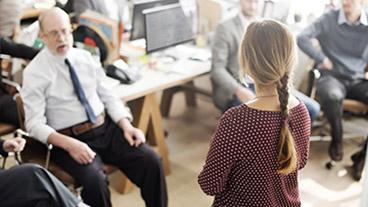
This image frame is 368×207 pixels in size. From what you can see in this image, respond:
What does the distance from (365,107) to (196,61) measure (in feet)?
3.67

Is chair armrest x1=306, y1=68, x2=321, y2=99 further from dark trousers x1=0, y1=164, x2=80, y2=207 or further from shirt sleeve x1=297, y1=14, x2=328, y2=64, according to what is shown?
dark trousers x1=0, y1=164, x2=80, y2=207

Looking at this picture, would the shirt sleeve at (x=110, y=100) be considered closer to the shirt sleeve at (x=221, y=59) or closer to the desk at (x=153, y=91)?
the desk at (x=153, y=91)

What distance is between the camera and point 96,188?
7.47ft

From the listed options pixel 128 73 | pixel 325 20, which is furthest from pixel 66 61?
pixel 325 20

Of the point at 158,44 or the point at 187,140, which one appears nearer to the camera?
the point at 158,44

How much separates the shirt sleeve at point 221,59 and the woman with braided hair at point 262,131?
53.1 inches

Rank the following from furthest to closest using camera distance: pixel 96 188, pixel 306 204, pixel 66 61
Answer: pixel 306 204 → pixel 66 61 → pixel 96 188

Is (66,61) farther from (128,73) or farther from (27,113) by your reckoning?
(128,73)

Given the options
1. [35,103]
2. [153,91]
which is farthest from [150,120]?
[35,103]

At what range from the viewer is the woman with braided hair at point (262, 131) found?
159 centimetres

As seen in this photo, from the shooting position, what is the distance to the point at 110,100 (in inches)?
102

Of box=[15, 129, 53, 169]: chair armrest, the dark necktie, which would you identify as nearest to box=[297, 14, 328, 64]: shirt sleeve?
the dark necktie

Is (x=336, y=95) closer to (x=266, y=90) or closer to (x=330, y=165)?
(x=330, y=165)

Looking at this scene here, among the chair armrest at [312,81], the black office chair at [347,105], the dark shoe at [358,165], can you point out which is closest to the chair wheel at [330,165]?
the black office chair at [347,105]
